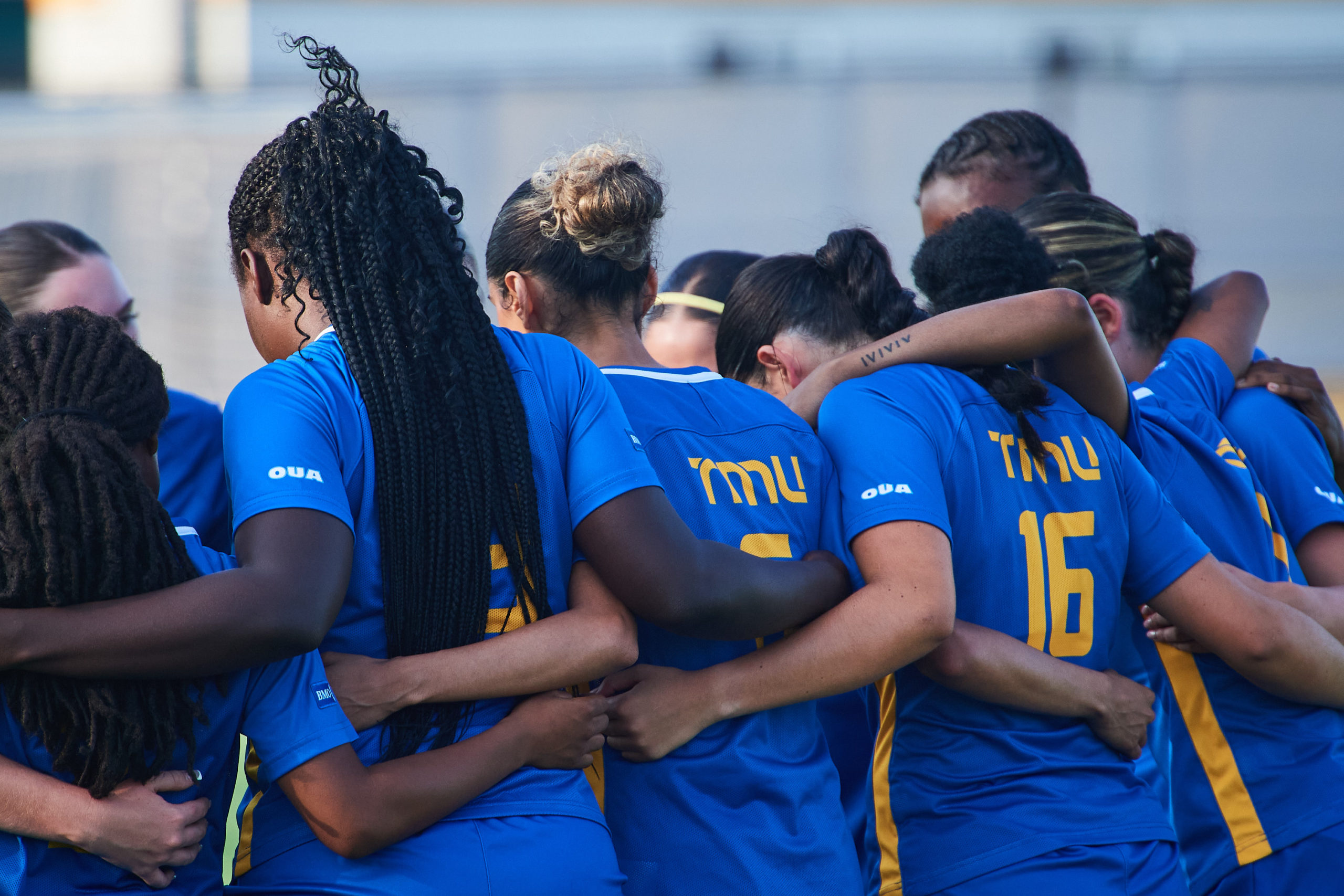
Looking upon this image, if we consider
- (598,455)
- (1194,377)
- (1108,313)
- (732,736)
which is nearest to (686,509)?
(598,455)

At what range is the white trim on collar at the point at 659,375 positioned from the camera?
238 centimetres

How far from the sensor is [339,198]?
2039 mm

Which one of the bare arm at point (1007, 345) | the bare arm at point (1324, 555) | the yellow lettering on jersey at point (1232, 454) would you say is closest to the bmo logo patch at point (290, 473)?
the bare arm at point (1007, 345)

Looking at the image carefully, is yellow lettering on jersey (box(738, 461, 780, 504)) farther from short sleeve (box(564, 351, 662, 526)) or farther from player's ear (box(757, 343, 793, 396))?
player's ear (box(757, 343, 793, 396))

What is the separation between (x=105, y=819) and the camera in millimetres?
1634

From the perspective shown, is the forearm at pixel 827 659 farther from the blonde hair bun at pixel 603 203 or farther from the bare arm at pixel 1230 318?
the bare arm at pixel 1230 318

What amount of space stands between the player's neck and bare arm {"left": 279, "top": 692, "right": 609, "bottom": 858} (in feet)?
2.62

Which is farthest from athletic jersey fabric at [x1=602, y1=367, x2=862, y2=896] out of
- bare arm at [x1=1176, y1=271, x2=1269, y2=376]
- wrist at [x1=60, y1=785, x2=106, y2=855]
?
bare arm at [x1=1176, y1=271, x2=1269, y2=376]

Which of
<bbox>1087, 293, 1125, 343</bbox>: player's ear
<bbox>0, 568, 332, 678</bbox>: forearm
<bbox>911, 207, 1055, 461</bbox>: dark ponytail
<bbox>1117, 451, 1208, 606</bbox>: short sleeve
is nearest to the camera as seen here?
<bbox>0, 568, 332, 678</bbox>: forearm

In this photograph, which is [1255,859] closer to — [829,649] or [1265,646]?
[1265,646]

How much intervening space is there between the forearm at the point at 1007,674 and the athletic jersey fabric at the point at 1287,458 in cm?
94

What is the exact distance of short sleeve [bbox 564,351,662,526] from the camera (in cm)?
196

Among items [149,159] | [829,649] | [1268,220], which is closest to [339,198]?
[829,649]

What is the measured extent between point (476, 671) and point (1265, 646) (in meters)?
1.59
